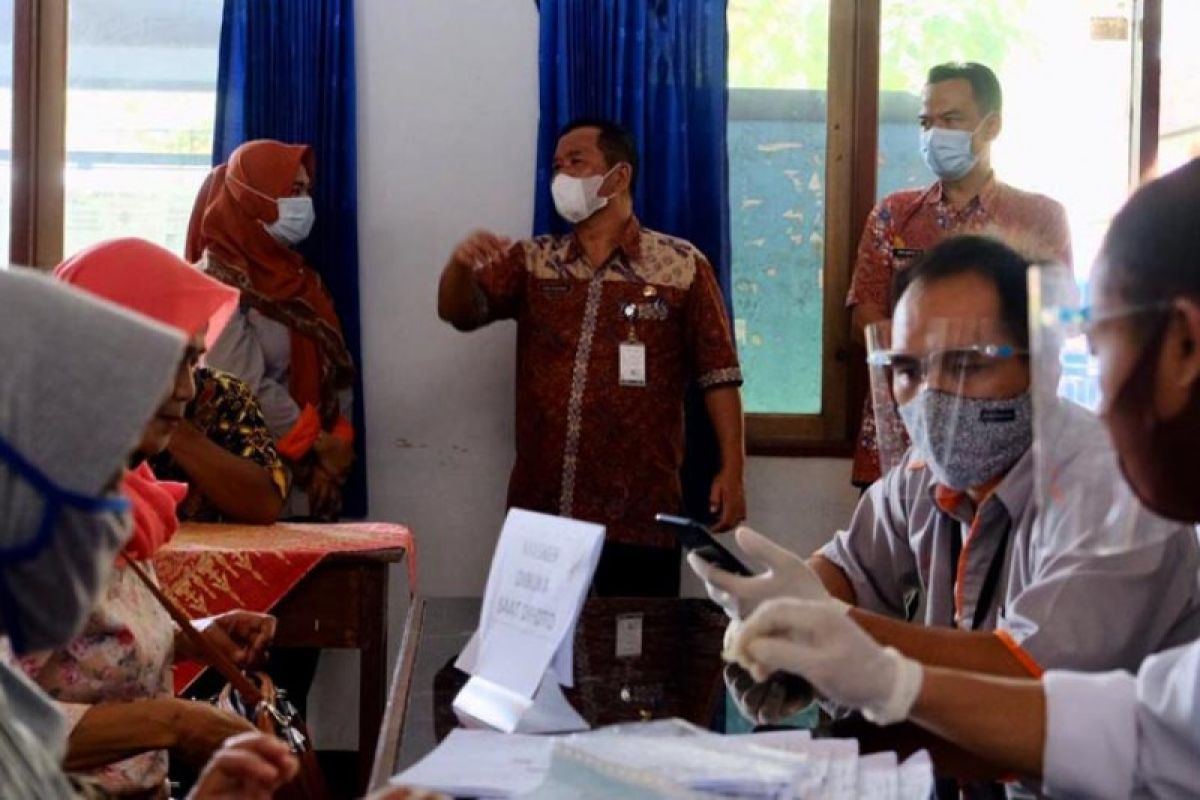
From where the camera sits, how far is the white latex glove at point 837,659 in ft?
4.20

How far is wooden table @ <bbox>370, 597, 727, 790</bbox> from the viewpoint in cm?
159

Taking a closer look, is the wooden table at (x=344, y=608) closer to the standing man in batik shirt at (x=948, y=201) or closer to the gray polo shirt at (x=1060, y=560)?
the gray polo shirt at (x=1060, y=560)

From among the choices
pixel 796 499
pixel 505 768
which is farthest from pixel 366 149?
pixel 505 768

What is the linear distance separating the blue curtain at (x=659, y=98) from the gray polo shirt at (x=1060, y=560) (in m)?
1.88

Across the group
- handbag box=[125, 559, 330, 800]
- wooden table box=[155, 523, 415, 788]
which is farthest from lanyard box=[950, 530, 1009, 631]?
wooden table box=[155, 523, 415, 788]

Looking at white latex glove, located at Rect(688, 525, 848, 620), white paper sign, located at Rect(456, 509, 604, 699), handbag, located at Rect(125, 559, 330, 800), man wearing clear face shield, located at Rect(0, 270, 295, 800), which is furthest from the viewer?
handbag, located at Rect(125, 559, 330, 800)

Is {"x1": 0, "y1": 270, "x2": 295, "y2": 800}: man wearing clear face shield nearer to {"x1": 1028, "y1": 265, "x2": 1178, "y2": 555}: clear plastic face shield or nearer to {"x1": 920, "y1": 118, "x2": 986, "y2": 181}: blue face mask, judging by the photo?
{"x1": 1028, "y1": 265, "x2": 1178, "y2": 555}: clear plastic face shield

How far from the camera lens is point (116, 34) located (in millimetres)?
4023

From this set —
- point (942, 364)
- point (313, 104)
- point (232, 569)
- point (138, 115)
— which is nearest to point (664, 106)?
point (313, 104)

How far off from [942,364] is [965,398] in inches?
2.2

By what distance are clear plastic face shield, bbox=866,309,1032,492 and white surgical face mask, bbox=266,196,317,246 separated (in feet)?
7.22

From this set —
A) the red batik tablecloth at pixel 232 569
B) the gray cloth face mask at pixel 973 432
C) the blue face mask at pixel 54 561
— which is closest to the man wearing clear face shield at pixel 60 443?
the blue face mask at pixel 54 561

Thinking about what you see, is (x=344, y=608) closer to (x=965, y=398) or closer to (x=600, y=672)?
(x=600, y=672)

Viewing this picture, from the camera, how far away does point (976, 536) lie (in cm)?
184
